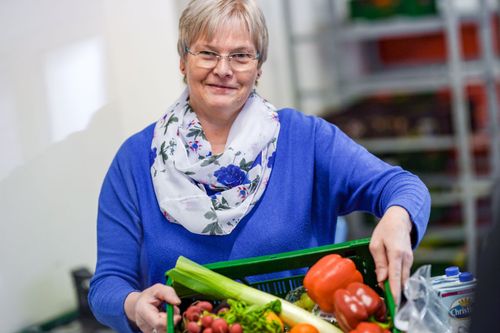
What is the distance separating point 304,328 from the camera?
68.6 inches

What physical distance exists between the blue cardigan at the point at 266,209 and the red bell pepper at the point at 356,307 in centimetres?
34

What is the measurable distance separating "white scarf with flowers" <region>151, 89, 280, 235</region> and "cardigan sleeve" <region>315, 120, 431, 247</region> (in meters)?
0.14

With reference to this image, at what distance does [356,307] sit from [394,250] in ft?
0.49

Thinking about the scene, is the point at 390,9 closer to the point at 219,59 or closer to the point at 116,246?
the point at 219,59

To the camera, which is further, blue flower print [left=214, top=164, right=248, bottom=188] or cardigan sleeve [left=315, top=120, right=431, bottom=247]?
blue flower print [left=214, top=164, right=248, bottom=188]

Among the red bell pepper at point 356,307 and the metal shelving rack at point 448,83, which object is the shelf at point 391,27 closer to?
the metal shelving rack at point 448,83

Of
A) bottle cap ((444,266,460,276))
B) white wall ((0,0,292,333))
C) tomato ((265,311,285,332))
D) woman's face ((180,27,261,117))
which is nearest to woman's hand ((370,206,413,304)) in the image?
bottle cap ((444,266,460,276))

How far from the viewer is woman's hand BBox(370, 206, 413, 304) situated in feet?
5.83

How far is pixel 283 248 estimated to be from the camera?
211 centimetres

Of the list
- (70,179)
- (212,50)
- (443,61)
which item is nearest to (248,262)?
(212,50)

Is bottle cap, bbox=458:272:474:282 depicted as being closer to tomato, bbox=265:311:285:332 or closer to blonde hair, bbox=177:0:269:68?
tomato, bbox=265:311:285:332

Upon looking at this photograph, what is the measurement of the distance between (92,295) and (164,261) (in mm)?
186

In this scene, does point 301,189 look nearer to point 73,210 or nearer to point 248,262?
point 248,262

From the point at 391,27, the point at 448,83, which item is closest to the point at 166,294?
the point at 448,83
